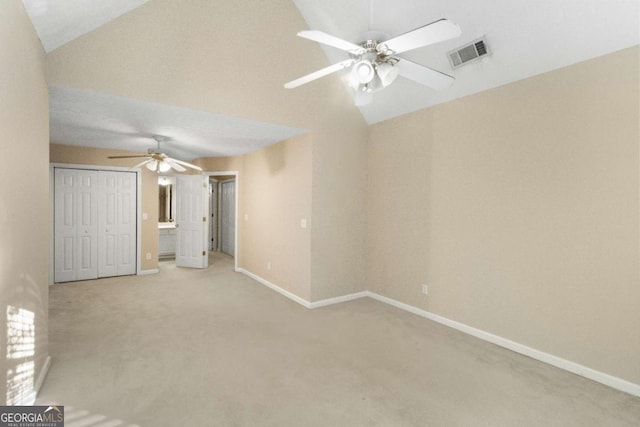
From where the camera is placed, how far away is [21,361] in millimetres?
1944

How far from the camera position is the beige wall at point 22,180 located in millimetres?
1651

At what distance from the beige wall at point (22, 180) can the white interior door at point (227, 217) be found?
19.0 feet

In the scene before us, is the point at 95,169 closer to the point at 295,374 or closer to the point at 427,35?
the point at 295,374

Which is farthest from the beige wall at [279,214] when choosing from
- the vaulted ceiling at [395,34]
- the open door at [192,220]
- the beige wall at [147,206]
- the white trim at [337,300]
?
the beige wall at [147,206]

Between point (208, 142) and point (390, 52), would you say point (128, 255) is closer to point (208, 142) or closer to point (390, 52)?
point (208, 142)

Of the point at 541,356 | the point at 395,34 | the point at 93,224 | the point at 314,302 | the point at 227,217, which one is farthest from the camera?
the point at 227,217

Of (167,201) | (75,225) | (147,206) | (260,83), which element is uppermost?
(260,83)

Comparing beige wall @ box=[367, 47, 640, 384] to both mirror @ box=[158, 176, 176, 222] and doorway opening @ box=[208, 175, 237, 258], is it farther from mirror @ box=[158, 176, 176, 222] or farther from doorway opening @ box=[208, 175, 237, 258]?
mirror @ box=[158, 176, 176, 222]

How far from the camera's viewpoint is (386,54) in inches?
82.0

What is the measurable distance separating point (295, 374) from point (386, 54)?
2.54 m

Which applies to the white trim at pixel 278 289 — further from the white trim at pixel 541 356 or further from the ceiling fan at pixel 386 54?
the ceiling fan at pixel 386 54

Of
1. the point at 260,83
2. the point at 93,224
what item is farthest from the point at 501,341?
the point at 93,224

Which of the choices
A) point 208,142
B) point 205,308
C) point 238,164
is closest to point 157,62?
point 208,142

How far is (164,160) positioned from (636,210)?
561cm
